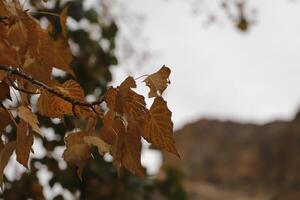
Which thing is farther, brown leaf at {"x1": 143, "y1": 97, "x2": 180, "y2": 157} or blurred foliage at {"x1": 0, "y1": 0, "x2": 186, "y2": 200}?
blurred foliage at {"x1": 0, "y1": 0, "x2": 186, "y2": 200}

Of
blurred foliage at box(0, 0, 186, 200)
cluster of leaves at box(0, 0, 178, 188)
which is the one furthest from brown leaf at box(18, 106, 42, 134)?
blurred foliage at box(0, 0, 186, 200)

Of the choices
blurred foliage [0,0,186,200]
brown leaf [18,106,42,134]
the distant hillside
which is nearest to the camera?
brown leaf [18,106,42,134]

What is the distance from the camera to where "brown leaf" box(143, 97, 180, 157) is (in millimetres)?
1108

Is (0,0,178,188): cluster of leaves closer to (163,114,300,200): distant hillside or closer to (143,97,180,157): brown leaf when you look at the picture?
(143,97,180,157): brown leaf

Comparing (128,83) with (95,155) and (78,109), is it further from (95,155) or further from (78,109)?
(95,155)

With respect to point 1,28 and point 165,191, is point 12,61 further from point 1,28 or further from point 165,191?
point 165,191

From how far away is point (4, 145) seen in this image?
1142 millimetres

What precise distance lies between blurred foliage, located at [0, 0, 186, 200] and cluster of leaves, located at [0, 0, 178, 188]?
116 centimetres

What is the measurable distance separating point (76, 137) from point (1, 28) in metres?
0.21

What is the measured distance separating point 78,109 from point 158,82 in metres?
0.14

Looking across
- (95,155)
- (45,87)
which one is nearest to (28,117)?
(45,87)

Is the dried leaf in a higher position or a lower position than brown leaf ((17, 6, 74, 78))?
lower

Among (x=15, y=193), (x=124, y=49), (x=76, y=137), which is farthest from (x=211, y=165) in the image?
(x=76, y=137)

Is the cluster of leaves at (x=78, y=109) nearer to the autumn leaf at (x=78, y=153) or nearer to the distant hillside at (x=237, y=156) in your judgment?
the autumn leaf at (x=78, y=153)
